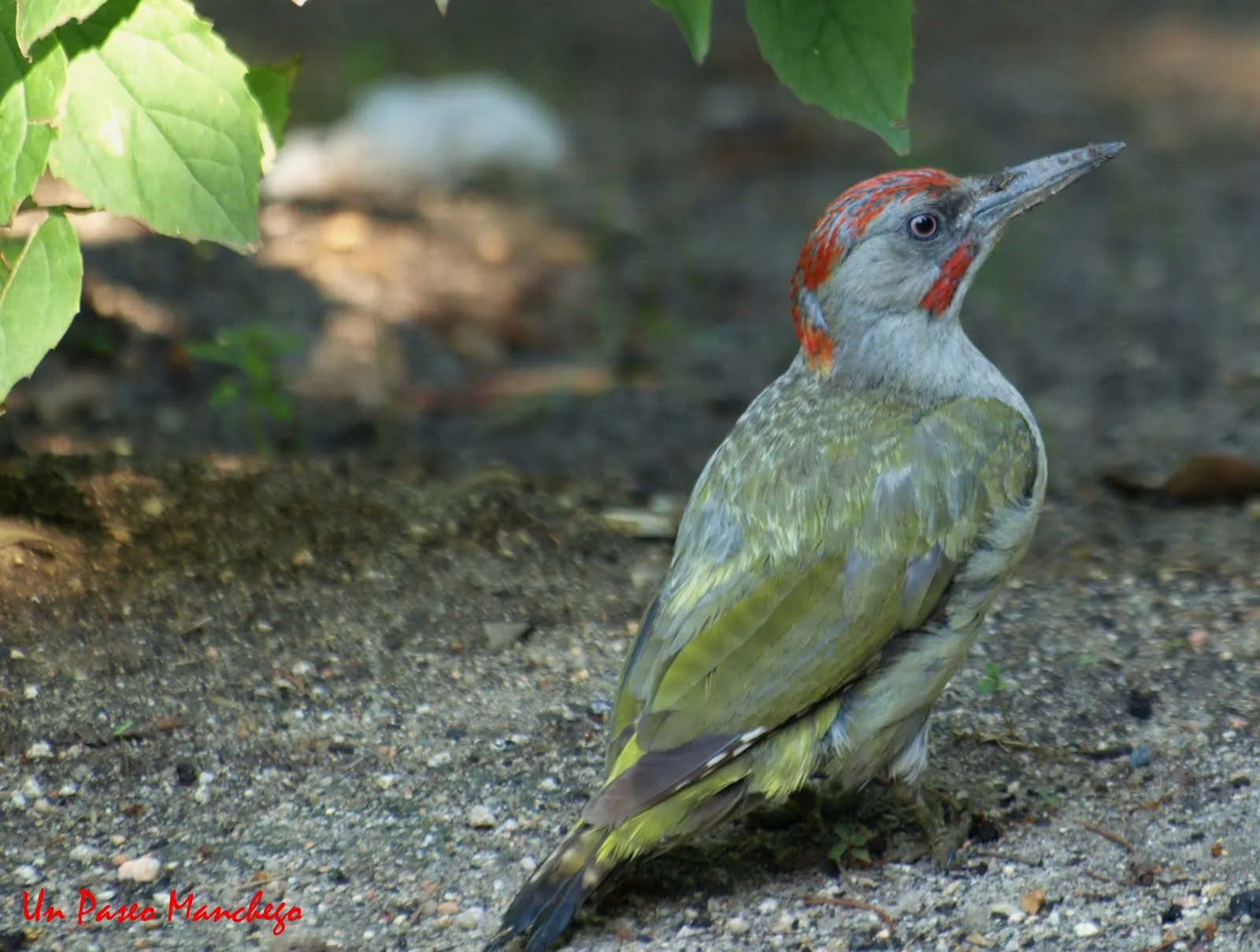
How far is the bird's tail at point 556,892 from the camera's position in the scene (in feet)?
9.97

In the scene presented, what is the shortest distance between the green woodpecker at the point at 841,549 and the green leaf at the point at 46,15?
63.0 inches

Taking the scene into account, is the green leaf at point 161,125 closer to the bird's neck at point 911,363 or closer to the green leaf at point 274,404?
the bird's neck at point 911,363

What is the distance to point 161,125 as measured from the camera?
3.13m

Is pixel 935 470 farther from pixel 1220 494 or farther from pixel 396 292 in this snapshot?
pixel 396 292

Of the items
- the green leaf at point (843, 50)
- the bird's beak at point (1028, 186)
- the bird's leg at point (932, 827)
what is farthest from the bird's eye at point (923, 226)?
the bird's leg at point (932, 827)

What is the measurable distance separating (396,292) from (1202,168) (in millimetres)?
4281

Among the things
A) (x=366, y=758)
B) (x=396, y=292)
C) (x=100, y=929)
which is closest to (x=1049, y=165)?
(x=366, y=758)

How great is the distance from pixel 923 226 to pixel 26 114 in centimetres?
195

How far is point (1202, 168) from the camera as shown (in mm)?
8539

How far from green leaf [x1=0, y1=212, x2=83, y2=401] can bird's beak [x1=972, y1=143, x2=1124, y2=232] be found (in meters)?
2.01

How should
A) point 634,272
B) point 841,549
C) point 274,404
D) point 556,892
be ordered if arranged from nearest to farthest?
1. point 556,892
2. point 841,549
3. point 274,404
4. point 634,272

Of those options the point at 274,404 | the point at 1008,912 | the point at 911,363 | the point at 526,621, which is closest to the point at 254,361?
the point at 274,404

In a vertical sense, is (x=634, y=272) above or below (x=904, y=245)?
below

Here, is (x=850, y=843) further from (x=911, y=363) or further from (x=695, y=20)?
(x=695, y=20)
